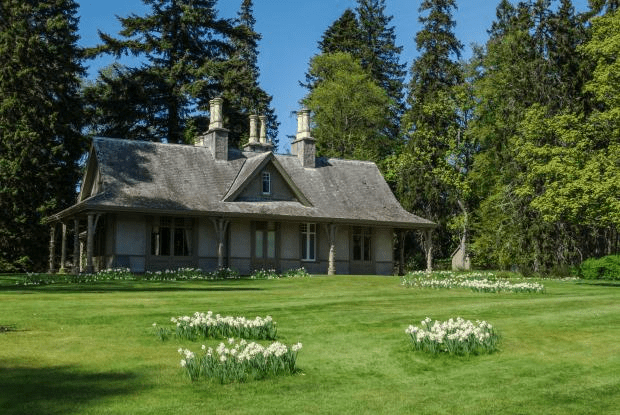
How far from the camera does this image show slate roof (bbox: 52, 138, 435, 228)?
110 ft

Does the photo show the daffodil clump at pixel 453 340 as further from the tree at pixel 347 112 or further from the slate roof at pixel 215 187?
the tree at pixel 347 112

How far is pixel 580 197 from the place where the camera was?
29.9 m

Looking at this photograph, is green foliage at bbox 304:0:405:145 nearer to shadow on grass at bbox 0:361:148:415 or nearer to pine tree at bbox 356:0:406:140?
pine tree at bbox 356:0:406:140

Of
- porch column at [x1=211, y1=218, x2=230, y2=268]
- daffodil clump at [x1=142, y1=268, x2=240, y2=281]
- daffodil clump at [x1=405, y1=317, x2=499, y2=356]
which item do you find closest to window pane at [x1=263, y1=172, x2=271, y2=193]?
porch column at [x1=211, y1=218, x2=230, y2=268]

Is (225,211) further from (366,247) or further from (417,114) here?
(417,114)

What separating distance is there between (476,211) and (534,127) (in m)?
15.6

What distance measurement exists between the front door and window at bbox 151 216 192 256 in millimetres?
3356

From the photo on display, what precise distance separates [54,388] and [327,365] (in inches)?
138

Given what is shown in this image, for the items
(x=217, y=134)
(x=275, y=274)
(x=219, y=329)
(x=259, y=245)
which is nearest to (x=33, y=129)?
(x=217, y=134)

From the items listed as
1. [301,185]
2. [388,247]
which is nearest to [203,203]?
[301,185]

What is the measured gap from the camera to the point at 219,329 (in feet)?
37.2

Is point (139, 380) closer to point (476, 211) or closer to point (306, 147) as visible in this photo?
point (306, 147)

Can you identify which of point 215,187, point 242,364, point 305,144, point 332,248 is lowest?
point 242,364

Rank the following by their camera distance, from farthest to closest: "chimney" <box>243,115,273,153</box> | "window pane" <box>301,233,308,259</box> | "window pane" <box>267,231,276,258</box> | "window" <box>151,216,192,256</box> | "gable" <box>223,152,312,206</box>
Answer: "chimney" <box>243,115,273,153</box>
"window pane" <box>301,233,308,259</box>
"window pane" <box>267,231,276,258</box>
"gable" <box>223,152,312,206</box>
"window" <box>151,216,192,256</box>
